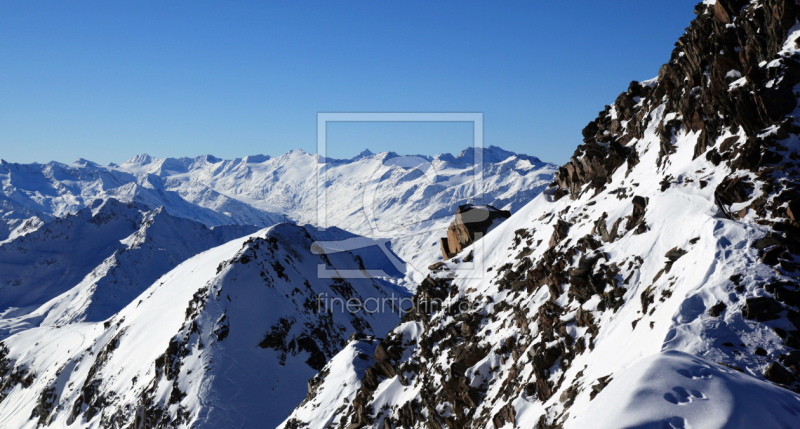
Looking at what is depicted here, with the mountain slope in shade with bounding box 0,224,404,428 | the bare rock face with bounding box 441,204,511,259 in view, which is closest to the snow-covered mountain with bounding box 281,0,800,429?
the bare rock face with bounding box 441,204,511,259

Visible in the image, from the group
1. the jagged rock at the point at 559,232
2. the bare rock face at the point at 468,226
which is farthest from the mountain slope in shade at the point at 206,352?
the jagged rock at the point at 559,232

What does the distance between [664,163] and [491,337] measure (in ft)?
47.8

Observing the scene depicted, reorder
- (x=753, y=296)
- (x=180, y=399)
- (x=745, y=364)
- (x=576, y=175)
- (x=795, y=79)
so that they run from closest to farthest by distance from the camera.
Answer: (x=745, y=364), (x=753, y=296), (x=795, y=79), (x=576, y=175), (x=180, y=399)

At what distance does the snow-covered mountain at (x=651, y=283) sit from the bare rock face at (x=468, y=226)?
6.27 meters

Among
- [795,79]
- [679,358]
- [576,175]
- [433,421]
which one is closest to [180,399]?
[433,421]

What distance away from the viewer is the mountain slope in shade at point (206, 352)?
211 ft

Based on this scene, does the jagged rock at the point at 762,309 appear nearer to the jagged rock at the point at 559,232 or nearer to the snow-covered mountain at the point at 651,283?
the snow-covered mountain at the point at 651,283

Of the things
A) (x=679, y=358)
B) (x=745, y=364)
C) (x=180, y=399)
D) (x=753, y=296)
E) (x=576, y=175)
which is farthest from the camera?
(x=180, y=399)

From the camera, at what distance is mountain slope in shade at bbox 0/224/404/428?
64.3m

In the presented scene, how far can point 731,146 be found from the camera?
24.5 m

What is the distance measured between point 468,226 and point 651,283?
29134 mm

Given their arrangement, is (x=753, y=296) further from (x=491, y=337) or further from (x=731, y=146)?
(x=491, y=337)

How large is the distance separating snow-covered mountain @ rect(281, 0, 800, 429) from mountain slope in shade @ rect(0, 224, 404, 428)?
2544 cm

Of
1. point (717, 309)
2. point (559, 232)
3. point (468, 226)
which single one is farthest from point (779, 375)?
point (468, 226)
